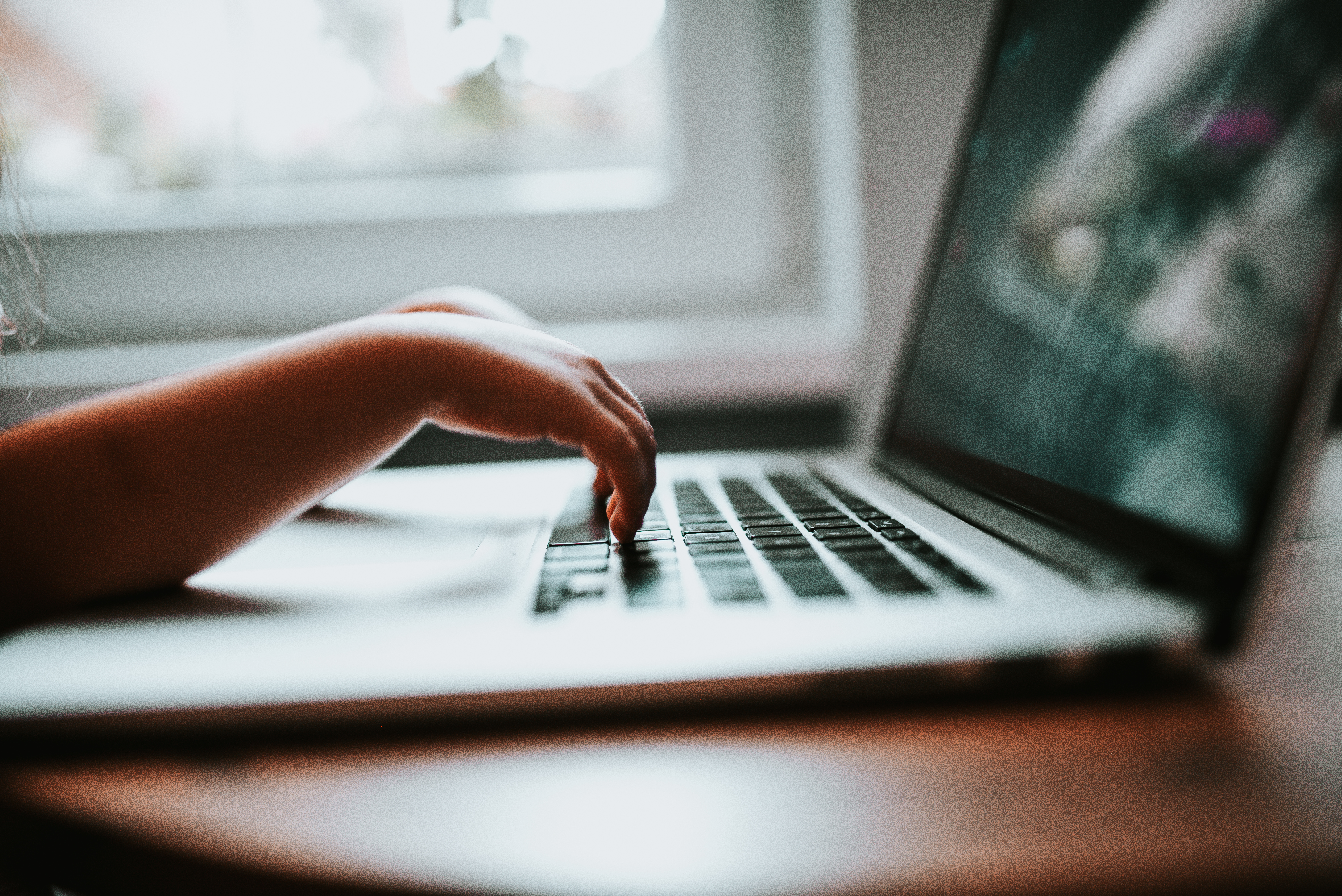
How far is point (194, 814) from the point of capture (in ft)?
0.56

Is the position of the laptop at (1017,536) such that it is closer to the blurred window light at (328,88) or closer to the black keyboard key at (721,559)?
the black keyboard key at (721,559)

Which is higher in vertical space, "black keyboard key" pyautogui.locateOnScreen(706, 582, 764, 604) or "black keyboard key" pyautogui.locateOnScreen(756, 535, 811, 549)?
"black keyboard key" pyautogui.locateOnScreen(706, 582, 764, 604)

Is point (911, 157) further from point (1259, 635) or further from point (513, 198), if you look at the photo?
point (1259, 635)

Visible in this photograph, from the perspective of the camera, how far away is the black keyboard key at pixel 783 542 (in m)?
0.31

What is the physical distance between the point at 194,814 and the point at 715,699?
0.12 meters

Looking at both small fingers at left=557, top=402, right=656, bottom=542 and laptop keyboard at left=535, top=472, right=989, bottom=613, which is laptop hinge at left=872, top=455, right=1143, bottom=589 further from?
small fingers at left=557, top=402, right=656, bottom=542

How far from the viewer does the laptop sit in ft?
0.66

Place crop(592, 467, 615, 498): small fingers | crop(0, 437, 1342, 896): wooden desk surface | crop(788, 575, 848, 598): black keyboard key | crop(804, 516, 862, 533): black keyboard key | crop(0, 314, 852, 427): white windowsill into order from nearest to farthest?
crop(0, 437, 1342, 896): wooden desk surface
crop(788, 575, 848, 598): black keyboard key
crop(804, 516, 862, 533): black keyboard key
crop(592, 467, 615, 498): small fingers
crop(0, 314, 852, 427): white windowsill

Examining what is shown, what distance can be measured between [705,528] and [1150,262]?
0.21 meters

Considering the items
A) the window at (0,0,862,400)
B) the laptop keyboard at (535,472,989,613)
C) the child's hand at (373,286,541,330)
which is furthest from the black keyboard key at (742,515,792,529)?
the window at (0,0,862,400)

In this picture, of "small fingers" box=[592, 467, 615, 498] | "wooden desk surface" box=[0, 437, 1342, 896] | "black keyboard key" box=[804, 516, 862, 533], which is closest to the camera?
"wooden desk surface" box=[0, 437, 1342, 896]

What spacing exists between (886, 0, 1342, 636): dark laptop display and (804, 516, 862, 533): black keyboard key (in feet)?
0.27

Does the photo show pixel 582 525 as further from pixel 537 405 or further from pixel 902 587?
pixel 902 587

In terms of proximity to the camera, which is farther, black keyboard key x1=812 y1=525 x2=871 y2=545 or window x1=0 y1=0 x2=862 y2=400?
window x1=0 y1=0 x2=862 y2=400
